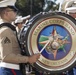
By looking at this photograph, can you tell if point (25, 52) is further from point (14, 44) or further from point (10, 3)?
point (10, 3)

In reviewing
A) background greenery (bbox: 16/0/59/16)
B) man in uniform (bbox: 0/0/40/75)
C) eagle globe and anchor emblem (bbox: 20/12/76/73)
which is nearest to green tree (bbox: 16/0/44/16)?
background greenery (bbox: 16/0/59/16)

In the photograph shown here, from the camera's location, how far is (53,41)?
4102 millimetres

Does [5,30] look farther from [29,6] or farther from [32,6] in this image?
[29,6]

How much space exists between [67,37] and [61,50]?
0.50 ft

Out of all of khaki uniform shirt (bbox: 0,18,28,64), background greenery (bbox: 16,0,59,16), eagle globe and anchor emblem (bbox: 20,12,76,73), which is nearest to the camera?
khaki uniform shirt (bbox: 0,18,28,64)

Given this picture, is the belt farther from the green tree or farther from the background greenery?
the green tree

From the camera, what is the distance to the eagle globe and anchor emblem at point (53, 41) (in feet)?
13.4

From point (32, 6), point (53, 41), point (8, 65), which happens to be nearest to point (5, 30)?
point (8, 65)

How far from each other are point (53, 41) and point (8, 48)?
0.49m

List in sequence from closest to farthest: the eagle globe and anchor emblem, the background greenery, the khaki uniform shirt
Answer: the khaki uniform shirt, the eagle globe and anchor emblem, the background greenery

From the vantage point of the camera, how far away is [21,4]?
4119cm

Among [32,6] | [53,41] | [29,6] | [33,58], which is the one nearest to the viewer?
[33,58]

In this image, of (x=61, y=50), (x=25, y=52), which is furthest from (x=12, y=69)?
(x=61, y=50)

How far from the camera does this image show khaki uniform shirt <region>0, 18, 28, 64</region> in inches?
157
